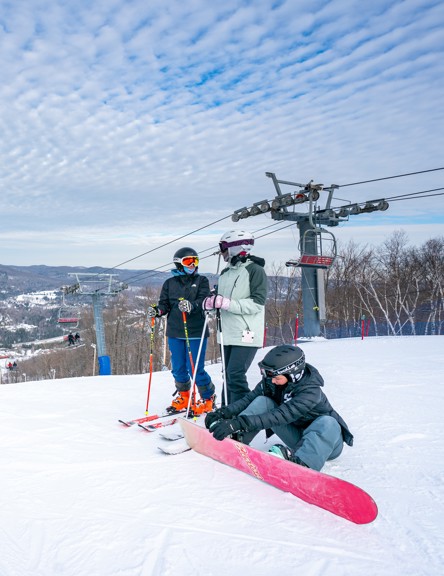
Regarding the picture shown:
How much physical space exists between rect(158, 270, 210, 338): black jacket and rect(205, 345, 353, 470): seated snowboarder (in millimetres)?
1681

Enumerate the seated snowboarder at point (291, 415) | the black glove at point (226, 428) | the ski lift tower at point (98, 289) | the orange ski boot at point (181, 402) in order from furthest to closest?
the ski lift tower at point (98, 289), the orange ski boot at point (181, 402), the black glove at point (226, 428), the seated snowboarder at point (291, 415)

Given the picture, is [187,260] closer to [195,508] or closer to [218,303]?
[218,303]

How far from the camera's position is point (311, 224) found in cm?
1769

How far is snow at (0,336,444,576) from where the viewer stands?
6.67 feet

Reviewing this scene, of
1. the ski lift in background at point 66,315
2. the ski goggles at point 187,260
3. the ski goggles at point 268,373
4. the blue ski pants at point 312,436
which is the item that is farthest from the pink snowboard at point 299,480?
the ski lift in background at point 66,315

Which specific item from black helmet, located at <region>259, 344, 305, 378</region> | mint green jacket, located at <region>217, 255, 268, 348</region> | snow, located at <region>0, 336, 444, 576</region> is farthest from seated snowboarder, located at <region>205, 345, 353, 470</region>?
mint green jacket, located at <region>217, 255, 268, 348</region>

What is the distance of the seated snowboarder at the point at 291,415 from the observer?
2773 millimetres

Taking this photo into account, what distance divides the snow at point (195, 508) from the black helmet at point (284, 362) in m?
0.75

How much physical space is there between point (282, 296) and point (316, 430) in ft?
126

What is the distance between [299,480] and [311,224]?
15.9 meters

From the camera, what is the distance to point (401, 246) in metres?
41.5

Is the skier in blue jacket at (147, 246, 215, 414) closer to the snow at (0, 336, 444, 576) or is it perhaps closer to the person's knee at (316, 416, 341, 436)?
the snow at (0, 336, 444, 576)

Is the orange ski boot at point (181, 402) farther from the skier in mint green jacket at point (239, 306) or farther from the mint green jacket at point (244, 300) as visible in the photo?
the mint green jacket at point (244, 300)

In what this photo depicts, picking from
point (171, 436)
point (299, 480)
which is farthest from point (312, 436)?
point (171, 436)
